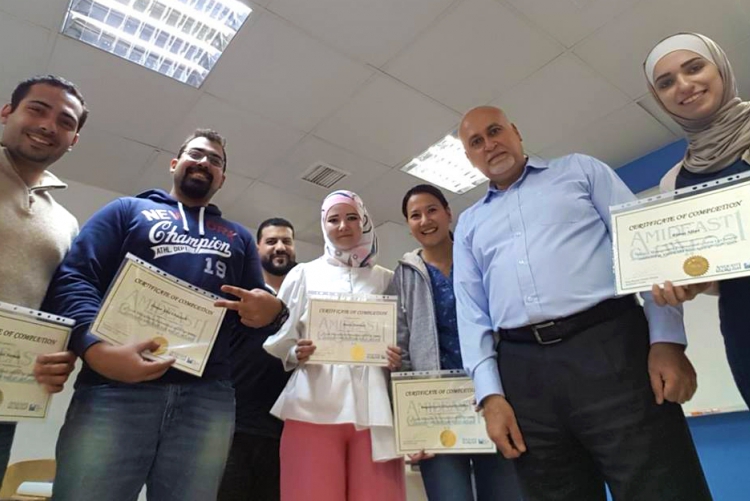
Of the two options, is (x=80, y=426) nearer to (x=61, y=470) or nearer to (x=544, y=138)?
(x=61, y=470)

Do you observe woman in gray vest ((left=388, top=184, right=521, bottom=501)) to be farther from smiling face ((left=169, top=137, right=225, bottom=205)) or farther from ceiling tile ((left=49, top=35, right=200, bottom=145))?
A: ceiling tile ((left=49, top=35, right=200, bottom=145))

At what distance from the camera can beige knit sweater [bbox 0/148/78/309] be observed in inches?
43.0

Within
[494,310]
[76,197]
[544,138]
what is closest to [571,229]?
[494,310]

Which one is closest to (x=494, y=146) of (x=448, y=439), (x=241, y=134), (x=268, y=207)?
(x=448, y=439)

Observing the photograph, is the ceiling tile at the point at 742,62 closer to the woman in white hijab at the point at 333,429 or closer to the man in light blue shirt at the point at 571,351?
the man in light blue shirt at the point at 571,351

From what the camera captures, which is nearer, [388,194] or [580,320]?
[580,320]

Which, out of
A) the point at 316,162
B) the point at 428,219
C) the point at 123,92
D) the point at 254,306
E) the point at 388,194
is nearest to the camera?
the point at 254,306

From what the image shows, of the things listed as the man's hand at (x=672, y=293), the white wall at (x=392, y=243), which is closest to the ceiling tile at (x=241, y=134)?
the white wall at (x=392, y=243)

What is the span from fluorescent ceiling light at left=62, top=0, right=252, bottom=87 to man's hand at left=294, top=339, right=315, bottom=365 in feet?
5.77

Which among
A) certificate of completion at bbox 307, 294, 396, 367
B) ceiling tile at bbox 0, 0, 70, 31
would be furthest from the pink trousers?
ceiling tile at bbox 0, 0, 70, 31

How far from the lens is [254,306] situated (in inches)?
51.5

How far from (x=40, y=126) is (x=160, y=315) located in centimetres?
64

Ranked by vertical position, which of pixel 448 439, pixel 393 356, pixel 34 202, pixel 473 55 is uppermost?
pixel 473 55

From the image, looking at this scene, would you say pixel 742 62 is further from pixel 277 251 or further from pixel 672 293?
pixel 277 251
